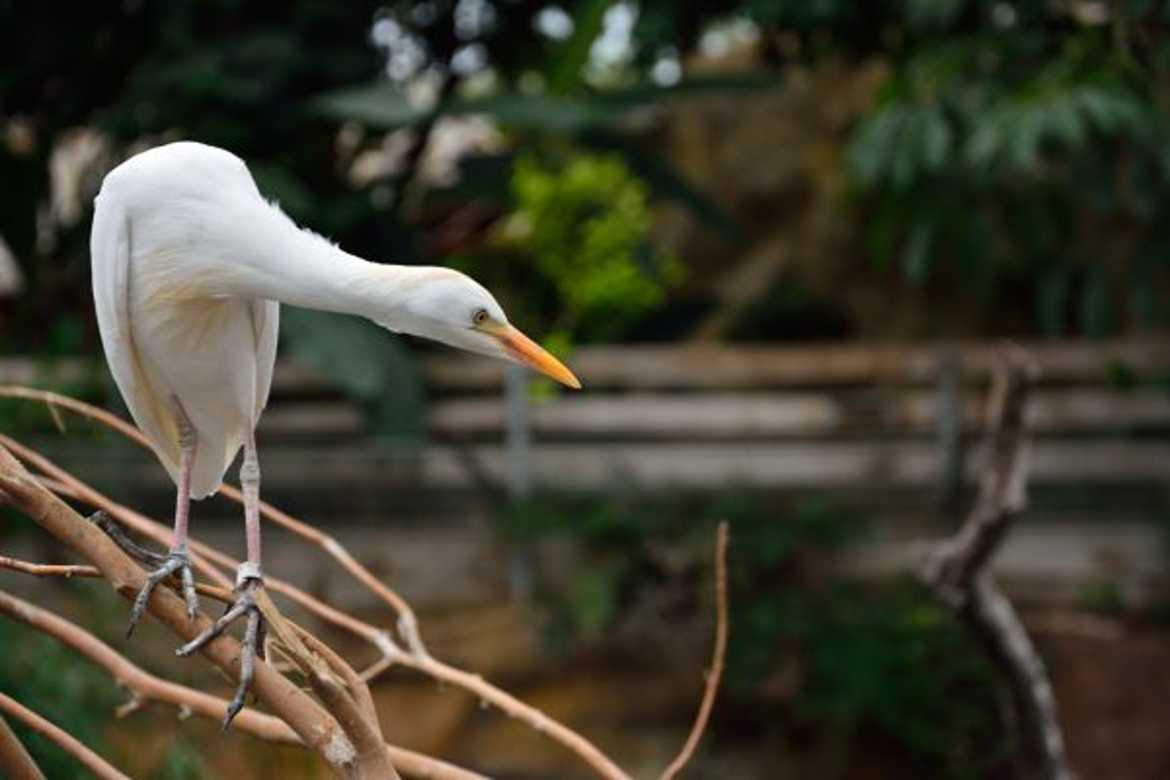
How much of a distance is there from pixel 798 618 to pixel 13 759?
369 cm

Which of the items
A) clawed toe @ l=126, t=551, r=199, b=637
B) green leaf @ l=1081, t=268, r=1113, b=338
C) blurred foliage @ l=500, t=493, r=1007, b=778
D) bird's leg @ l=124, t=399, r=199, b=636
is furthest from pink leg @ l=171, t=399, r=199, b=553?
green leaf @ l=1081, t=268, r=1113, b=338

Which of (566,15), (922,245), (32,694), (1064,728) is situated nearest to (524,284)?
(566,15)

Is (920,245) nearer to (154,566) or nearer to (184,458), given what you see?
(184,458)

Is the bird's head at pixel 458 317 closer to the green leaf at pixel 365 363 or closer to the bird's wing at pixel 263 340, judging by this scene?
the bird's wing at pixel 263 340

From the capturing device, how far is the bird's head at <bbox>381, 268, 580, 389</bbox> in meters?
1.16

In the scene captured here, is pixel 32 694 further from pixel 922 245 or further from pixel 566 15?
pixel 566 15

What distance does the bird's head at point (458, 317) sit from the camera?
45.6 inches

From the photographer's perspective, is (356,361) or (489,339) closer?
(489,339)

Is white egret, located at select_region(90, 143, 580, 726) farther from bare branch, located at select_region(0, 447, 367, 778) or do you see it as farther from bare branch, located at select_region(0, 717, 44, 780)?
bare branch, located at select_region(0, 717, 44, 780)

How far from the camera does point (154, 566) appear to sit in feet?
4.34

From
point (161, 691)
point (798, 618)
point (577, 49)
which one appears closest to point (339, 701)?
point (161, 691)

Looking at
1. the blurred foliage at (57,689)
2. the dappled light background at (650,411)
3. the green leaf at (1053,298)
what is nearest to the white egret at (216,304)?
the blurred foliage at (57,689)

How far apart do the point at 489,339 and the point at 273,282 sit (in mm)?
180

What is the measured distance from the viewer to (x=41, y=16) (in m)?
5.39
